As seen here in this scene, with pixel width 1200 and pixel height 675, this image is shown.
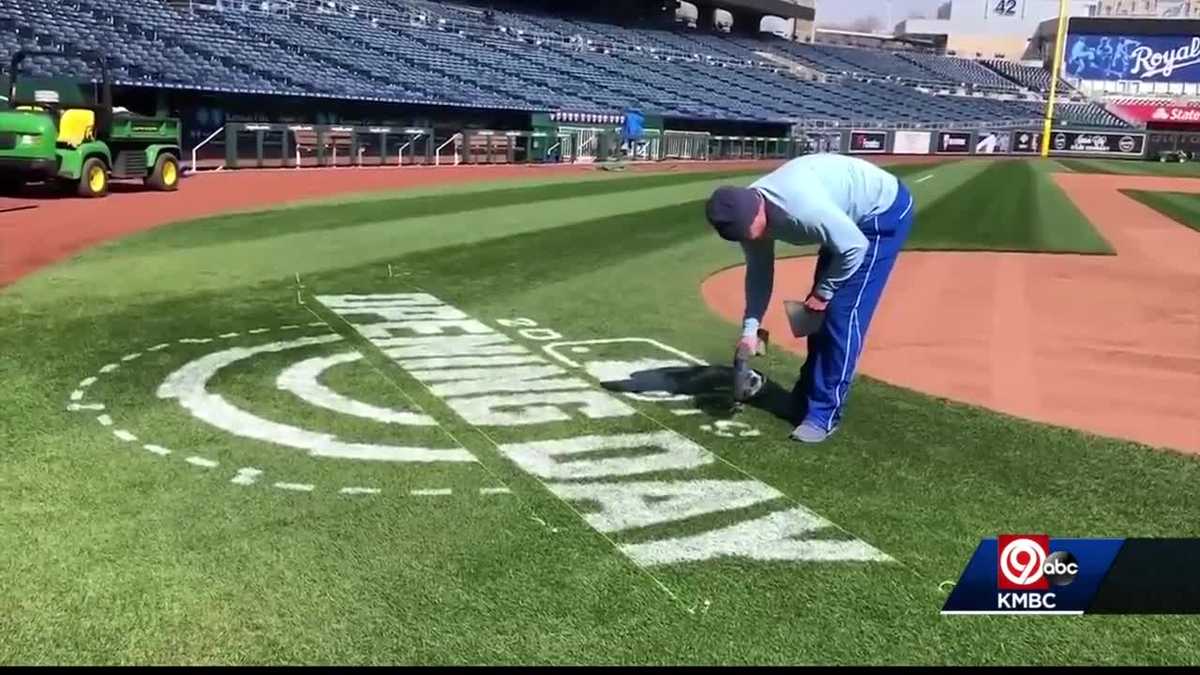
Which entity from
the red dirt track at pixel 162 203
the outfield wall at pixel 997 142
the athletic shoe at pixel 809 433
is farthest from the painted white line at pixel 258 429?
the outfield wall at pixel 997 142

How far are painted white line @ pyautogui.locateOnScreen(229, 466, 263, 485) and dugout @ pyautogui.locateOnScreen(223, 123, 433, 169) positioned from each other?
25008 millimetres

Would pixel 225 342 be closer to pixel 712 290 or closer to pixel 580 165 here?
pixel 712 290

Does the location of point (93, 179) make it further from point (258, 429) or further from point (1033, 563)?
point (1033, 563)

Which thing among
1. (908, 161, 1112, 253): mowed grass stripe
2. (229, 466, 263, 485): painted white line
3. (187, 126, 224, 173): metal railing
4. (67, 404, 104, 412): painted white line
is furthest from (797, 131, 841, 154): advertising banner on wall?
(229, 466, 263, 485): painted white line

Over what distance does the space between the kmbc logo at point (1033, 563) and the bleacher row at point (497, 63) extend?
16329mm

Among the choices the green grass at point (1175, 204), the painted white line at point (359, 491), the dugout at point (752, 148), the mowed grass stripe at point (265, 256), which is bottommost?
the painted white line at point (359, 491)

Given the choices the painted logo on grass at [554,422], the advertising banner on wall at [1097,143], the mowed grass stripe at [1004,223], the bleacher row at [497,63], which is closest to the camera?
the painted logo on grass at [554,422]

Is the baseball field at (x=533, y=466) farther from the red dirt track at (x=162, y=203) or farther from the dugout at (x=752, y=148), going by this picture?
the dugout at (x=752, y=148)

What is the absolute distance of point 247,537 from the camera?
3.93m

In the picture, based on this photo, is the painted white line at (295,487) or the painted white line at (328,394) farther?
the painted white line at (328,394)

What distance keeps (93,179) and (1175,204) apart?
25.1 m

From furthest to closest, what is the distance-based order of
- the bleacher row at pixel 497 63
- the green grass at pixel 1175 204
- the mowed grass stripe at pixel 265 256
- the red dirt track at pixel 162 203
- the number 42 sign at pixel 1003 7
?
the number 42 sign at pixel 1003 7 → the bleacher row at pixel 497 63 → the green grass at pixel 1175 204 → the red dirt track at pixel 162 203 → the mowed grass stripe at pixel 265 256

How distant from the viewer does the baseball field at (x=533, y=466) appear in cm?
335

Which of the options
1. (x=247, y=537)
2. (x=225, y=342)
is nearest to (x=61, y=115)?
(x=225, y=342)
